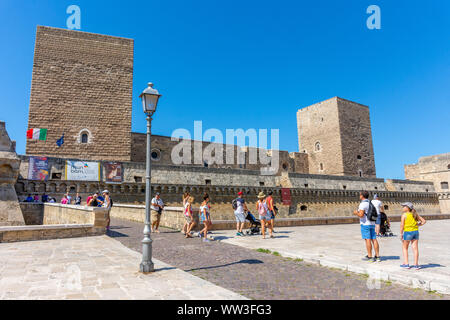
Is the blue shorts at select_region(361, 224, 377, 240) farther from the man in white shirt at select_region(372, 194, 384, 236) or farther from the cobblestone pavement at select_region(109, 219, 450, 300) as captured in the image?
the man in white shirt at select_region(372, 194, 384, 236)

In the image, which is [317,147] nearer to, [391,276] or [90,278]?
[391,276]

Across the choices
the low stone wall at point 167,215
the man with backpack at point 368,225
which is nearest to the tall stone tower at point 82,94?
the low stone wall at point 167,215

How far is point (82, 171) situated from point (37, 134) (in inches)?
157

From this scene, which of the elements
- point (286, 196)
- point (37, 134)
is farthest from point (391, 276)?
point (286, 196)

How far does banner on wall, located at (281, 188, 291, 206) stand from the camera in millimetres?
25188

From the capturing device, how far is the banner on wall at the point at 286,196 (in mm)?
25188

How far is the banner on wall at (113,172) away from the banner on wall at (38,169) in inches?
130

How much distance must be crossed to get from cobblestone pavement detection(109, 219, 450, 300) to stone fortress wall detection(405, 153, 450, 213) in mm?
40551

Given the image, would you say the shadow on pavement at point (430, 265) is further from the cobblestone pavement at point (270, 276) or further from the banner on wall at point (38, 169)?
the banner on wall at point (38, 169)

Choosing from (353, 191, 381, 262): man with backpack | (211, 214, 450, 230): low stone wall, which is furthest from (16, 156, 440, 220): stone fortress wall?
(353, 191, 381, 262): man with backpack

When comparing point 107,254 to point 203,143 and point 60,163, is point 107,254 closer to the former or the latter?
point 60,163

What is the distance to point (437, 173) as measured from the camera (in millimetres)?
37812
